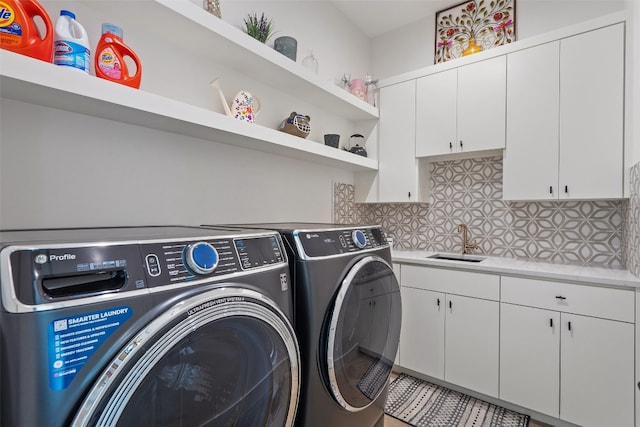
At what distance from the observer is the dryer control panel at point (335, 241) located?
3.63 ft

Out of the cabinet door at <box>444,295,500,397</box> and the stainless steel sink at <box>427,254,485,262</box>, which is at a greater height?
the stainless steel sink at <box>427,254,485,262</box>

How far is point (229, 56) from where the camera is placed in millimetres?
1651

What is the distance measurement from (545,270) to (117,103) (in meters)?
2.35

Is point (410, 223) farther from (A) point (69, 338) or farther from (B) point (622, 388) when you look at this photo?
(A) point (69, 338)

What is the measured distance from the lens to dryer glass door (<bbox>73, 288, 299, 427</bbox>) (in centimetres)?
59

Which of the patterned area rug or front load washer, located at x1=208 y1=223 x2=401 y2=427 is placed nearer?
front load washer, located at x1=208 y1=223 x2=401 y2=427

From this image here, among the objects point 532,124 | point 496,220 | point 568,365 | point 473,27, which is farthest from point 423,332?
point 473,27

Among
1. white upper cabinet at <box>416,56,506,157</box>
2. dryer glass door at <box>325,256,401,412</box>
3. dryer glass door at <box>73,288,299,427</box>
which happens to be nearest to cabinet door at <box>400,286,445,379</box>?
dryer glass door at <box>325,256,401,412</box>

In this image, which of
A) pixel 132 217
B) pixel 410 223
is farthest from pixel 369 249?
pixel 410 223

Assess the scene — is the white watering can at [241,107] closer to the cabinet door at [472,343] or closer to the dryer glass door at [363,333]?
the dryer glass door at [363,333]

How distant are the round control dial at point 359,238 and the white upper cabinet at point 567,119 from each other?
144cm

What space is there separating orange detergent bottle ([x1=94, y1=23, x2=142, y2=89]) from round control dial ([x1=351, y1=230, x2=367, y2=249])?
3.47 feet

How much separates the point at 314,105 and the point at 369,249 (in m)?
1.49

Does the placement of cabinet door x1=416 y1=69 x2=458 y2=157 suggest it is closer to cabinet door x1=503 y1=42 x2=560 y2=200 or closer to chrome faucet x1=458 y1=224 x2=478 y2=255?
cabinet door x1=503 y1=42 x2=560 y2=200
